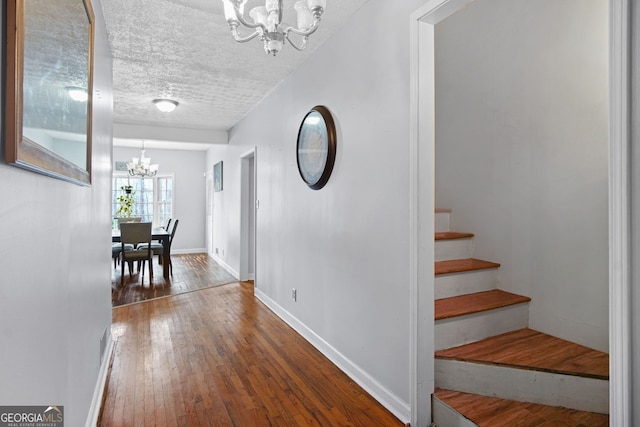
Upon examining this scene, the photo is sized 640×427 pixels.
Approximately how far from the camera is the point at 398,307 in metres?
2.06

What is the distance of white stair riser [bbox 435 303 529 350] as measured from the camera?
209 centimetres

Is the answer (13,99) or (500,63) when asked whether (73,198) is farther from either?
(500,63)

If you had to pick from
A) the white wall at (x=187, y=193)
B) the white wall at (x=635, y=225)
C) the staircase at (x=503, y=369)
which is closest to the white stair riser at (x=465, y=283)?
the staircase at (x=503, y=369)

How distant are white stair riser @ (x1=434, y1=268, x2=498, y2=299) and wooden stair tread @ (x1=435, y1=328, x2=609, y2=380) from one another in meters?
0.37

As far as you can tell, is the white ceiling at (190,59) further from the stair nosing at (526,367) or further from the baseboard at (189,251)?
the baseboard at (189,251)

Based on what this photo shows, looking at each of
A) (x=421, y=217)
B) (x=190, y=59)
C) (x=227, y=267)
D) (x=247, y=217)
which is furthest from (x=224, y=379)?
(x=227, y=267)

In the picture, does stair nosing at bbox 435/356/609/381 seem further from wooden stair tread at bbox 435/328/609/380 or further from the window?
the window

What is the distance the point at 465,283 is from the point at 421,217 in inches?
36.7

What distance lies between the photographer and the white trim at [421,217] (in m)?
1.90

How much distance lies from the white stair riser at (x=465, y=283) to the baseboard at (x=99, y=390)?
7.06 feet

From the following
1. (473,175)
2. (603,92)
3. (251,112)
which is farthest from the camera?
(251,112)

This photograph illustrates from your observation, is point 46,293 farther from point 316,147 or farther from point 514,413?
point 316,147

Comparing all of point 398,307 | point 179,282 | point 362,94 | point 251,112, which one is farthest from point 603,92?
point 179,282

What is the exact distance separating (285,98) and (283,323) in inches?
96.6
